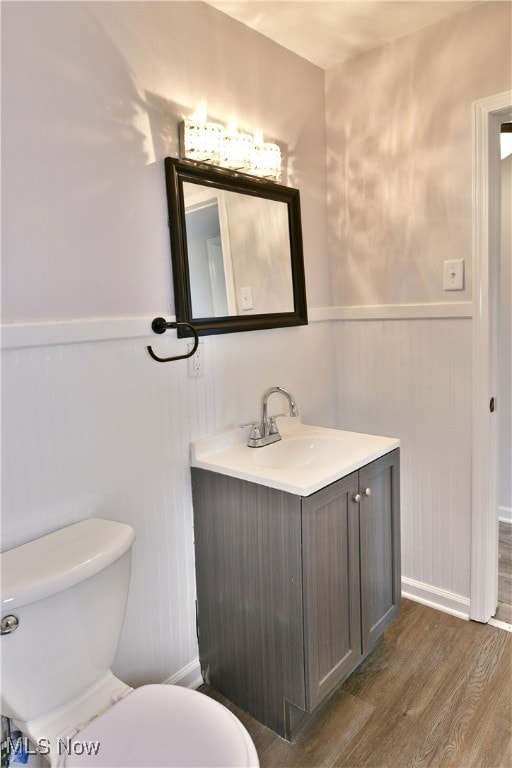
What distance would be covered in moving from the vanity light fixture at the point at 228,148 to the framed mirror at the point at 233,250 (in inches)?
1.3

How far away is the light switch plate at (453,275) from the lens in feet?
6.59

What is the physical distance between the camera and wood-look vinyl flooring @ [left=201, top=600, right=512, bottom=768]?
4.98ft

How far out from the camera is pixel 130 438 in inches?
61.9

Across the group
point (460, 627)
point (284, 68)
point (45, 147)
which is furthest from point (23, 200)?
point (460, 627)

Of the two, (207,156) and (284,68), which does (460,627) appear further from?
(284,68)

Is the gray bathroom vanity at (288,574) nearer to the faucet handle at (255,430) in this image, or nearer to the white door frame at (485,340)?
the faucet handle at (255,430)

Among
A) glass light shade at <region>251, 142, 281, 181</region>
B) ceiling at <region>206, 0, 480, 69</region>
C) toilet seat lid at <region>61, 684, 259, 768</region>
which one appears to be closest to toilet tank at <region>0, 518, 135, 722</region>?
toilet seat lid at <region>61, 684, 259, 768</region>

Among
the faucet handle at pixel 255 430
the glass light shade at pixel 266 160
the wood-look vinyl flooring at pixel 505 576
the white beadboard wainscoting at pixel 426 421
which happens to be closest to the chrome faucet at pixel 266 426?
the faucet handle at pixel 255 430

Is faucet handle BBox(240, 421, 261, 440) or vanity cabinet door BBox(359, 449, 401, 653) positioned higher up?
faucet handle BBox(240, 421, 261, 440)

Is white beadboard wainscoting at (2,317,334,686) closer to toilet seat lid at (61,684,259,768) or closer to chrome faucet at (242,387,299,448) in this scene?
chrome faucet at (242,387,299,448)

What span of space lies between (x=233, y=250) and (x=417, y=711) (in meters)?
1.65

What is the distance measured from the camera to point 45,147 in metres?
1.35

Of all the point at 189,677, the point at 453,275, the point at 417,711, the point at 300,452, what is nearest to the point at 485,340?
the point at 453,275

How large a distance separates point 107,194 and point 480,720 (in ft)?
6.37
